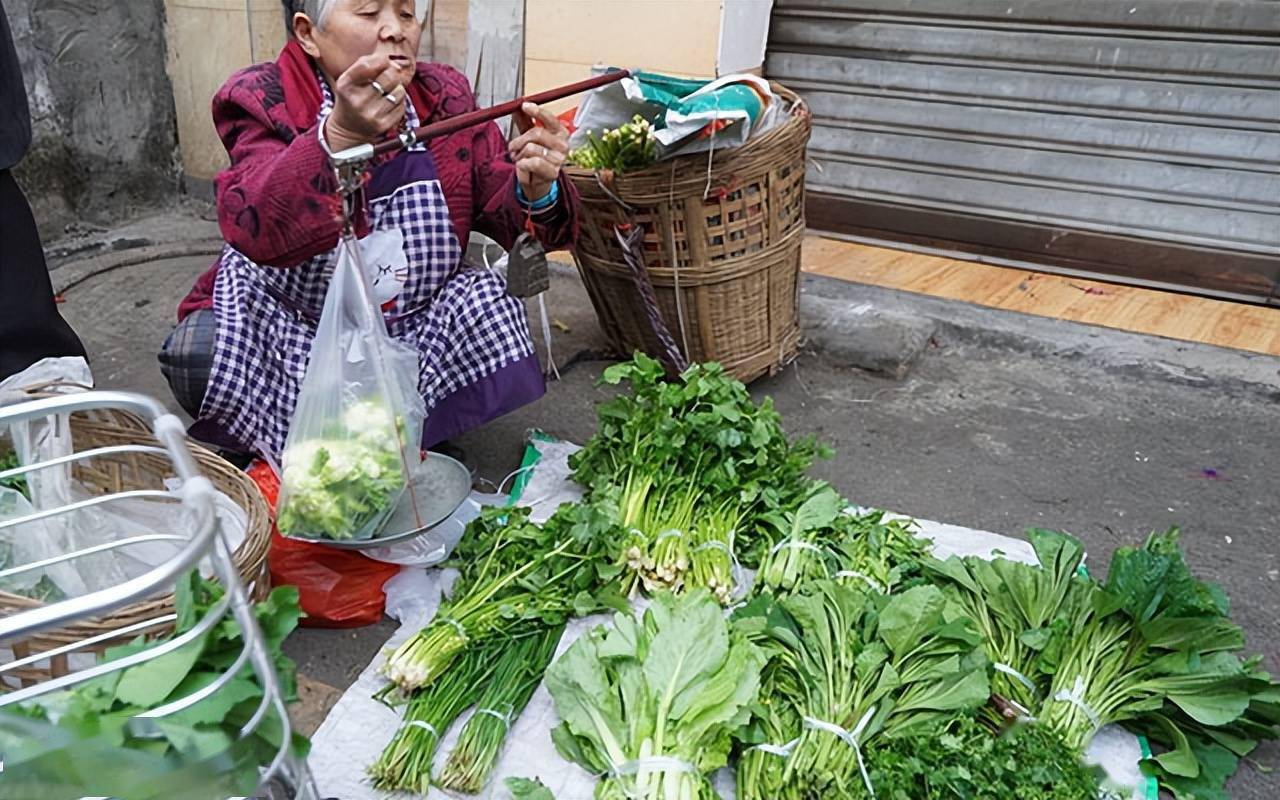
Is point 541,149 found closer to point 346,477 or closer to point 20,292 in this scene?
point 346,477

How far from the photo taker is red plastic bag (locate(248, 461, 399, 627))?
2.26 metres

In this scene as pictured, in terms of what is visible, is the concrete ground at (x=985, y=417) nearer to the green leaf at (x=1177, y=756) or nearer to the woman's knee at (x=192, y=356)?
the green leaf at (x=1177, y=756)

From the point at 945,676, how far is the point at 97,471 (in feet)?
6.30

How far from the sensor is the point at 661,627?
198cm

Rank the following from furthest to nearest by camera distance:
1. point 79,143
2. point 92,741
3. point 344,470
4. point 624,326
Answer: point 79,143 → point 624,326 → point 344,470 → point 92,741

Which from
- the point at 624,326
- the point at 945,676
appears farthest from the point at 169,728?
the point at 624,326

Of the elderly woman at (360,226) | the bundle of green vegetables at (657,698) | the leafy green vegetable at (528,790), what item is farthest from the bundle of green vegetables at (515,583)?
the elderly woman at (360,226)

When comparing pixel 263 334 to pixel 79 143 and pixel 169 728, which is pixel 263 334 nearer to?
pixel 169 728

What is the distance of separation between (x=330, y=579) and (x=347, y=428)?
387 millimetres

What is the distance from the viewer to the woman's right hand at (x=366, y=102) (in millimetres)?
1991

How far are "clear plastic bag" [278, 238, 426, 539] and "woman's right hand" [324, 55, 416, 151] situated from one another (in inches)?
9.4

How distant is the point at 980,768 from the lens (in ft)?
5.46

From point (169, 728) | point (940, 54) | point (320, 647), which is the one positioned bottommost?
point (320, 647)

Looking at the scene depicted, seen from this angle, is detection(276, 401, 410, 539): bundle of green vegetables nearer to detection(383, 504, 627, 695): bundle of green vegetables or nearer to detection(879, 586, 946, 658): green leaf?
detection(383, 504, 627, 695): bundle of green vegetables
